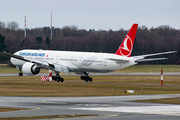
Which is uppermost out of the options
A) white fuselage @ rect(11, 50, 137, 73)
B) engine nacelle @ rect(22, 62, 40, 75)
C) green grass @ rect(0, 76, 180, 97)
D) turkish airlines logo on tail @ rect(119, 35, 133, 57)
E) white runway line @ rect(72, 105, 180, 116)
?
turkish airlines logo on tail @ rect(119, 35, 133, 57)

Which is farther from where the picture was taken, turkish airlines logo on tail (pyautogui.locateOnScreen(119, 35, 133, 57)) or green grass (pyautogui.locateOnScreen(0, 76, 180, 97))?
turkish airlines logo on tail (pyautogui.locateOnScreen(119, 35, 133, 57))

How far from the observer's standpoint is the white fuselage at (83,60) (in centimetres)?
6444

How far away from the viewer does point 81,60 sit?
67750mm

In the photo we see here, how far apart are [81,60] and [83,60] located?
48cm

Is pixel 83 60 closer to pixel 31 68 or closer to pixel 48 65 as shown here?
pixel 48 65

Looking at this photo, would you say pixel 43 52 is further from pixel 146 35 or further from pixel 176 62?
pixel 146 35

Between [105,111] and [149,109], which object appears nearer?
[105,111]

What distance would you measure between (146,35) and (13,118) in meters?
153

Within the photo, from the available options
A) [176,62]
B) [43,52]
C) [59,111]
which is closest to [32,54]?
[43,52]

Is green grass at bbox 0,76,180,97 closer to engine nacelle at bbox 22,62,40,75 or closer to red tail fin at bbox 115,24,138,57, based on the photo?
engine nacelle at bbox 22,62,40,75

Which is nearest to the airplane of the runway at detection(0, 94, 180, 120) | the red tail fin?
the red tail fin

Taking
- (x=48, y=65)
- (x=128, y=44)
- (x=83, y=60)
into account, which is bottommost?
(x=48, y=65)

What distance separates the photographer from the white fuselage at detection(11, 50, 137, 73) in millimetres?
64438

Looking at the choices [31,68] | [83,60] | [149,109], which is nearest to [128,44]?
[83,60]
